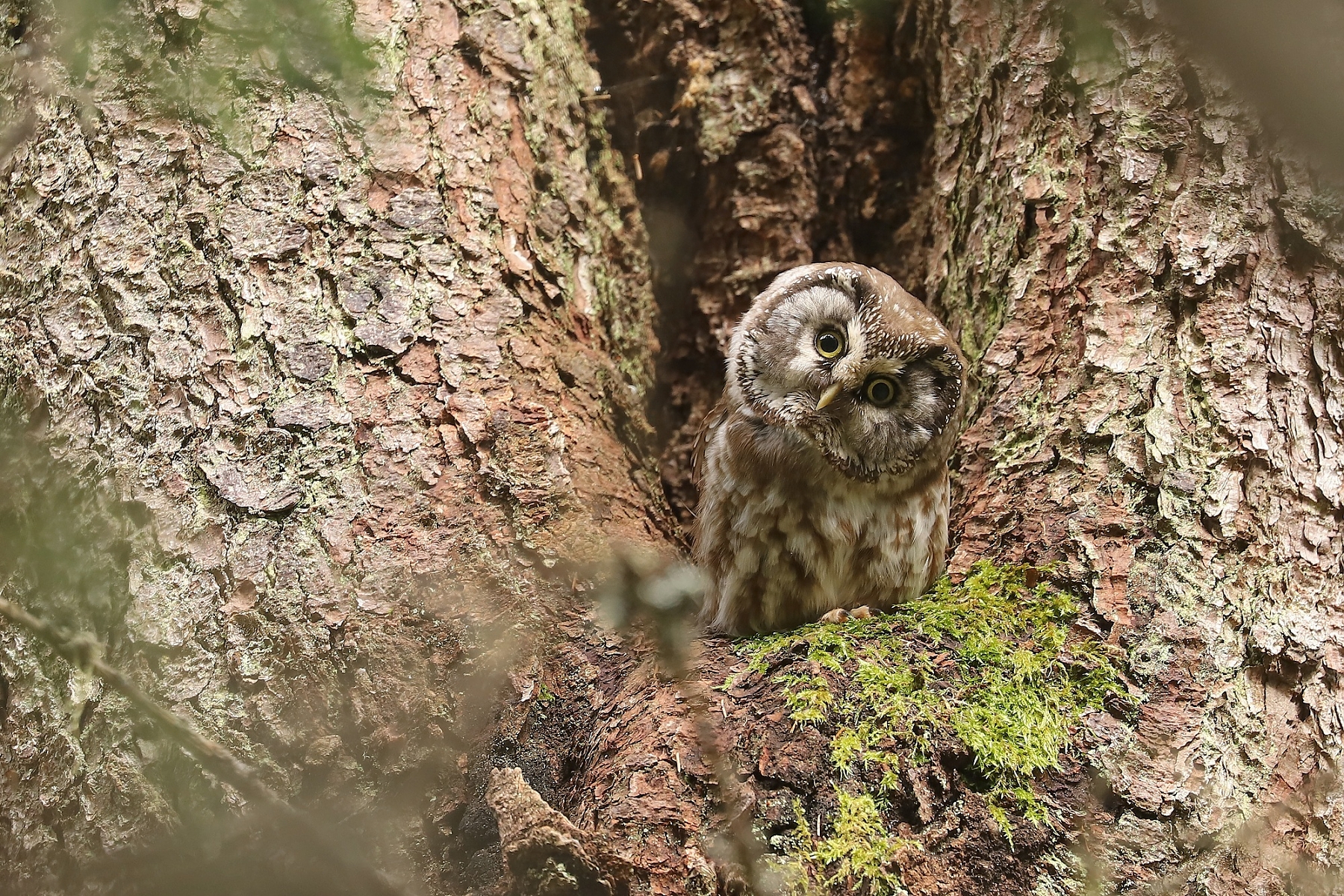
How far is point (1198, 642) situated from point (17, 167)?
334 centimetres

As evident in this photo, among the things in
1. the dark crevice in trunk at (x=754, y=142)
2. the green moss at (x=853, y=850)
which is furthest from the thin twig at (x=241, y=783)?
the dark crevice in trunk at (x=754, y=142)

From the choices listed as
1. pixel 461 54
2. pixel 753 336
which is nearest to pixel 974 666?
pixel 753 336

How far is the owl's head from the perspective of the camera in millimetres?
2848

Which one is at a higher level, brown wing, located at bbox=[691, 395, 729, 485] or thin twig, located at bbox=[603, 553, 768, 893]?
brown wing, located at bbox=[691, 395, 729, 485]

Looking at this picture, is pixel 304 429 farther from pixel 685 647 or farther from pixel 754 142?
pixel 754 142

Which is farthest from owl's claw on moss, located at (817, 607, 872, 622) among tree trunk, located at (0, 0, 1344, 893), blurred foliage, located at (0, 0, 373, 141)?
blurred foliage, located at (0, 0, 373, 141)

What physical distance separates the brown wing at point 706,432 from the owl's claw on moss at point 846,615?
0.74m

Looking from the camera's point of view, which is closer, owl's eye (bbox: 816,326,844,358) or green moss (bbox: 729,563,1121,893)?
green moss (bbox: 729,563,1121,893)

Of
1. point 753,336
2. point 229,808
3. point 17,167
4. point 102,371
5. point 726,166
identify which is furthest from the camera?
point 726,166

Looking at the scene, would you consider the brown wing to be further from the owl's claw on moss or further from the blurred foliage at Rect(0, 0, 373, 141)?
the blurred foliage at Rect(0, 0, 373, 141)

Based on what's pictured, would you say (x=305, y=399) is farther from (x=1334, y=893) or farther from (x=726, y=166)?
(x=1334, y=893)

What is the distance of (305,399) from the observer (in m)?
2.43

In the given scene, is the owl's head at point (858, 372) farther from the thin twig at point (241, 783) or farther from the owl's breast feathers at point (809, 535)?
the thin twig at point (241, 783)

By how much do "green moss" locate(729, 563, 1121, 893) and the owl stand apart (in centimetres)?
38
